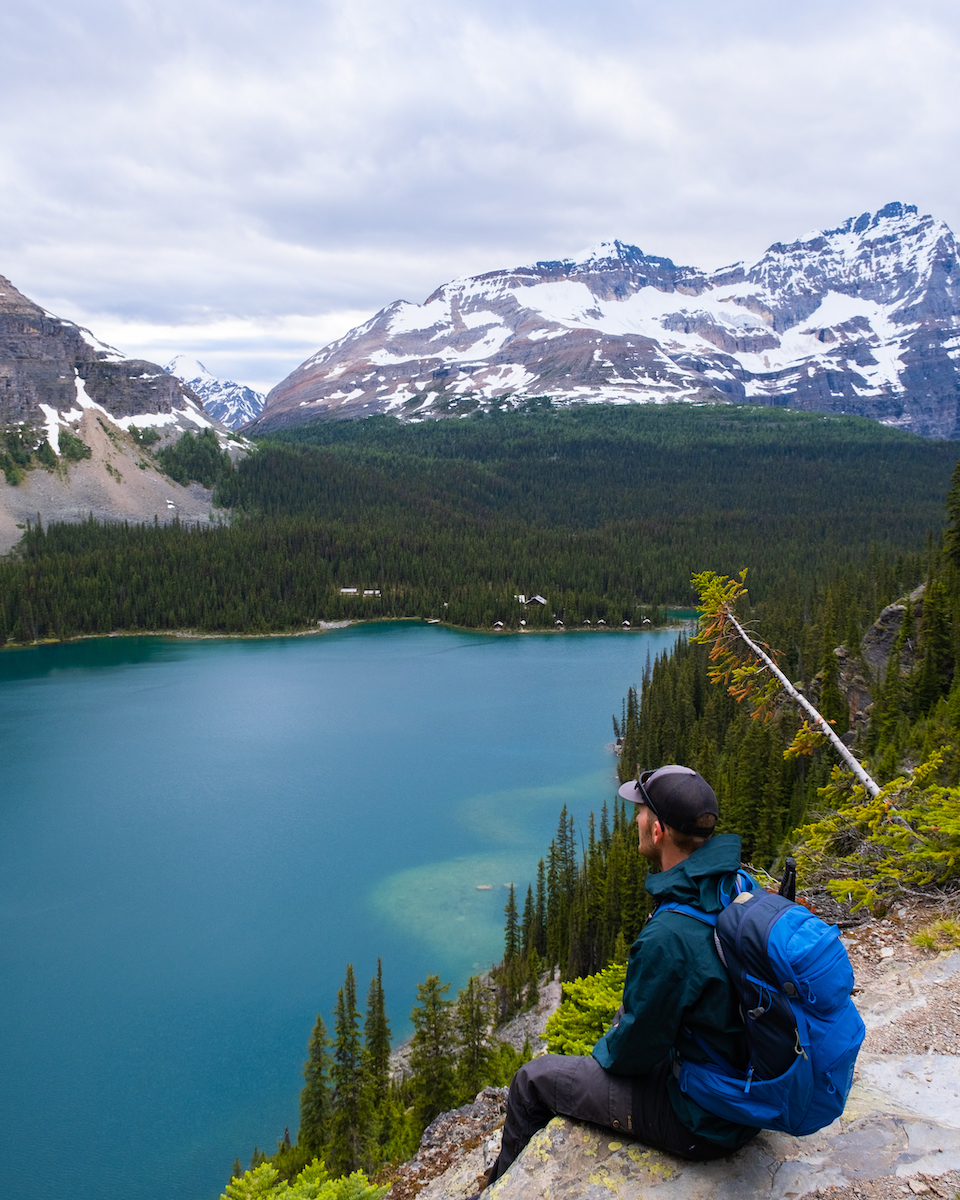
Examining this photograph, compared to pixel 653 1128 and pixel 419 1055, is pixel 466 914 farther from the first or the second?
pixel 653 1128

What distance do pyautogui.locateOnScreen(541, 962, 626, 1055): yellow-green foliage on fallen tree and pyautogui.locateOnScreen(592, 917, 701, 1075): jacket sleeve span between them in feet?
19.9

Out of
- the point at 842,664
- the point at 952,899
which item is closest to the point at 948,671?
the point at 842,664

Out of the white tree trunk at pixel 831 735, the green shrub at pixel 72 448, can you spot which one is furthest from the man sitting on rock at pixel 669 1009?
the green shrub at pixel 72 448

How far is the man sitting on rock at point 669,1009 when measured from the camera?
12.2ft

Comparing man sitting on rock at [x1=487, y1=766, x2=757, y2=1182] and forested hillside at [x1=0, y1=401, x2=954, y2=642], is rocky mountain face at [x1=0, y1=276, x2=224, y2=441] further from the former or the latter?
man sitting on rock at [x1=487, y1=766, x2=757, y2=1182]

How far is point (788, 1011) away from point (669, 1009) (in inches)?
21.7

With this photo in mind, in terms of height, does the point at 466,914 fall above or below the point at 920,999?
below

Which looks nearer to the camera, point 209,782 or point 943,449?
point 209,782

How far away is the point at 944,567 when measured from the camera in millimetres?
38500

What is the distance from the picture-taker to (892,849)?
7926 mm

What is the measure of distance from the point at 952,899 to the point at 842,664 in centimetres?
3091

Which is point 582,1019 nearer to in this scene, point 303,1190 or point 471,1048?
point 303,1190

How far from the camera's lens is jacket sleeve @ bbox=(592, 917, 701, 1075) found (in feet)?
12.2

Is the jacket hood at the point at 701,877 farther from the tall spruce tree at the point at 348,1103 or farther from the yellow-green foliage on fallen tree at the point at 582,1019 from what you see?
the tall spruce tree at the point at 348,1103
